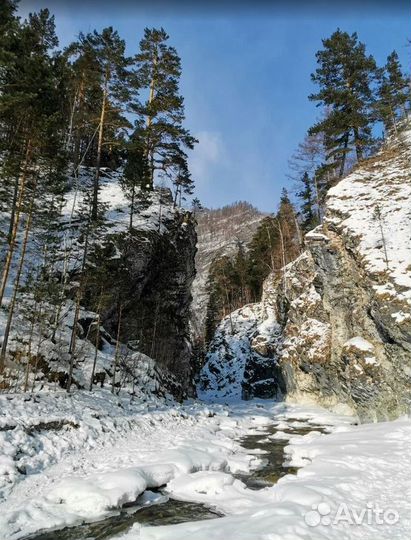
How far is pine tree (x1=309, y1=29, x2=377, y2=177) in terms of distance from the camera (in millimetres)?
28906

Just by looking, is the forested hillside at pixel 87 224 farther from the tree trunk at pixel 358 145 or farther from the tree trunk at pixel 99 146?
the tree trunk at pixel 358 145

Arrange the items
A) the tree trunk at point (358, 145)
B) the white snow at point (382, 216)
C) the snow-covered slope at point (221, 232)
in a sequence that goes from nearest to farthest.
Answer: the white snow at point (382, 216) → the tree trunk at point (358, 145) → the snow-covered slope at point (221, 232)

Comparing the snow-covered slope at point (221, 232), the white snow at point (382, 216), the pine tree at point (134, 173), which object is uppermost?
the snow-covered slope at point (221, 232)

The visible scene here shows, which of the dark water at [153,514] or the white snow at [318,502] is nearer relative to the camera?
the white snow at [318,502]

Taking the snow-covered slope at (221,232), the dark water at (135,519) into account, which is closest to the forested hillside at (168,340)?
the dark water at (135,519)

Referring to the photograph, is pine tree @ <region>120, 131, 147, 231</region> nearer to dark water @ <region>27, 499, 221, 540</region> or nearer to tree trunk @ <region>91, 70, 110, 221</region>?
tree trunk @ <region>91, 70, 110, 221</region>

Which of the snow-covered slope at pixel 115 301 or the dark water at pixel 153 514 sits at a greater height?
the snow-covered slope at pixel 115 301

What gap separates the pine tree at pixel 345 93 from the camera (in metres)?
28.9

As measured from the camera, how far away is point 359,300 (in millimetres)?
21031

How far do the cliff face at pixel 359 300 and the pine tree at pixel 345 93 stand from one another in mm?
2932

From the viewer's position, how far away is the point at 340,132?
29156mm

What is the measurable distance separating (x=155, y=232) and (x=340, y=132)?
1753 centimetres

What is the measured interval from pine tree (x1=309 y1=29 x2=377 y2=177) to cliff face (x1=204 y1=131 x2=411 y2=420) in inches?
115

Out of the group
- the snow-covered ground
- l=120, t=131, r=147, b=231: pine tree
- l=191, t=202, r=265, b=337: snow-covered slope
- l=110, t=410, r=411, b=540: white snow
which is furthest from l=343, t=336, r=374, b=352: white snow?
l=191, t=202, r=265, b=337: snow-covered slope
